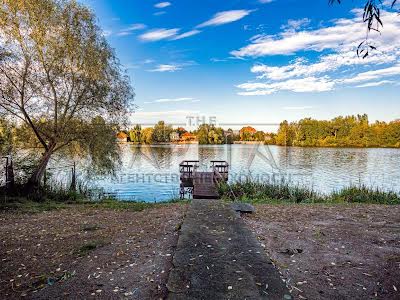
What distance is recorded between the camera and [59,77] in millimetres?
11289

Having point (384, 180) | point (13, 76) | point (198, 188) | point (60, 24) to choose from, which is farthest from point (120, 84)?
point (384, 180)

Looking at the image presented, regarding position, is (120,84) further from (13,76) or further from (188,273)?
(188,273)

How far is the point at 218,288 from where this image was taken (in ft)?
11.0

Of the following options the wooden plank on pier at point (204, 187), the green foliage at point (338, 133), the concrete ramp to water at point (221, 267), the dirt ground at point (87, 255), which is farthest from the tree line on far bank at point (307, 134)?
the concrete ramp to water at point (221, 267)

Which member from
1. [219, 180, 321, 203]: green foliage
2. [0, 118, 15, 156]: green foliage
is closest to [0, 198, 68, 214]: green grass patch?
[0, 118, 15, 156]: green foliage

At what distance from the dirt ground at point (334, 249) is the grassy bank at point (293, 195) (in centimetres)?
308

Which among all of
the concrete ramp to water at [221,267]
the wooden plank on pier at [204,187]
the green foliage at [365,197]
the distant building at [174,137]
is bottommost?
the wooden plank on pier at [204,187]

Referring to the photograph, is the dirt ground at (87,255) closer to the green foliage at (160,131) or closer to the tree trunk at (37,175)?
the tree trunk at (37,175)

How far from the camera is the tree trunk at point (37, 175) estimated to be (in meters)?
10.8

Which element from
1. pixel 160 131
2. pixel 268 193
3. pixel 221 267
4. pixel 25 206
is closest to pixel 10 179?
pixel 25 206

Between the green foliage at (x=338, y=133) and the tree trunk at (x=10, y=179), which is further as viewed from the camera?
the green foliage at (x=338, y=133)

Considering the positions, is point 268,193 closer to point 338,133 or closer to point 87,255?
point 87,255

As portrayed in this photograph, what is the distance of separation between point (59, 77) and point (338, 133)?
247 ft

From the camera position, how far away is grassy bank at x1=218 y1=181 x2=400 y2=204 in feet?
36.1
